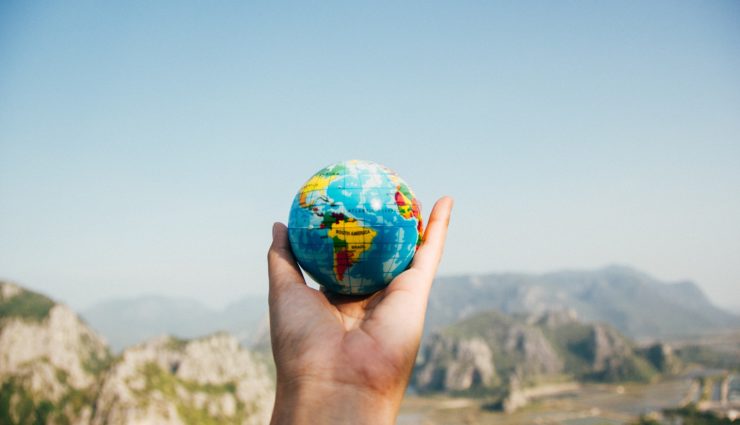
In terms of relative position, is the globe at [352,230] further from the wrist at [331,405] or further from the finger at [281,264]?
the wrist at [331,405]

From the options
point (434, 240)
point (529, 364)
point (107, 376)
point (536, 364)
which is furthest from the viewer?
point (536, 364)

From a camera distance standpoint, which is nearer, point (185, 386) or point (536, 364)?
point (185, 386)

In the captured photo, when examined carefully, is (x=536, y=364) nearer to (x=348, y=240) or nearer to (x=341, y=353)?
(x=348, y=240)

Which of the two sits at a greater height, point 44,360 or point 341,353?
point 341,353

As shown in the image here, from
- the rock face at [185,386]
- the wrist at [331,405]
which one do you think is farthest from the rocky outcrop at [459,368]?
the wrist at [331,405]

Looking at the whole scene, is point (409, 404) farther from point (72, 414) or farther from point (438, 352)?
point (72, 414)

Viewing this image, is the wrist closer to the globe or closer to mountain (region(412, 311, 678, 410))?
the globe

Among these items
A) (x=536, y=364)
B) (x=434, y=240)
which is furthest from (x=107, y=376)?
(x=536, y=364)
